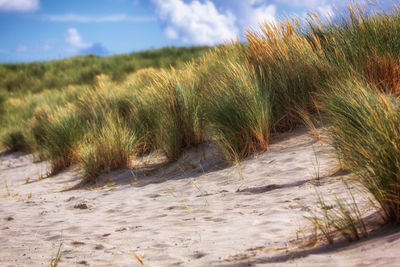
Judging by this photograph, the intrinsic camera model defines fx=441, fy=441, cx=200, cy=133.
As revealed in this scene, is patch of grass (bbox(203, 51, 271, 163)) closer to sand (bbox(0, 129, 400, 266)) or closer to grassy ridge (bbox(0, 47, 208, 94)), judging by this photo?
sand (bbox(0, 129, 400, 266))

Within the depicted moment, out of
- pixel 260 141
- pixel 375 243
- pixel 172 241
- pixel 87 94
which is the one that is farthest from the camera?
pixel 87 94

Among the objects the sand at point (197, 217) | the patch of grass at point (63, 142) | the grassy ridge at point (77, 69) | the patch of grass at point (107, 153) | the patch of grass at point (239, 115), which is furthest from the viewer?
the grassy ridge at point (77, 69)

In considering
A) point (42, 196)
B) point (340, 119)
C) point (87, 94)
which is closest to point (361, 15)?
point (340, 119)

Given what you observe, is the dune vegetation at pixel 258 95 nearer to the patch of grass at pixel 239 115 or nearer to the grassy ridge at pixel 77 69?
the patch of grass at pixel 239 115

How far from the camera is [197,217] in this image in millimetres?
3320

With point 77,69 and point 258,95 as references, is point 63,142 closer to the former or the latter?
point 258,95

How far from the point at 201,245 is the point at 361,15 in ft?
13.7

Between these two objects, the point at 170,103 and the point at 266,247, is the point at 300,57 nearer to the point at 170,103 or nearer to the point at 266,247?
the point at 170,103

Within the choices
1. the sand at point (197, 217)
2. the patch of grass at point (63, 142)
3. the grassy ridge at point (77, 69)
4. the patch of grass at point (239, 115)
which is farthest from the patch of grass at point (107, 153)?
the grassy ridge at point (77, 69)

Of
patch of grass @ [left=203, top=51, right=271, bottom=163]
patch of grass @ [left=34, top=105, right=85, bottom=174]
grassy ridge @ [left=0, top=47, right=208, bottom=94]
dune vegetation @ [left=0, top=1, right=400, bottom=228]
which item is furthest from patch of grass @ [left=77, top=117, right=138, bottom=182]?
grassy ridge @ [left=0, top=47, right=208, bottom=94]

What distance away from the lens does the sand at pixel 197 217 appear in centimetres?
226

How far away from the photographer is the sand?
2.26m

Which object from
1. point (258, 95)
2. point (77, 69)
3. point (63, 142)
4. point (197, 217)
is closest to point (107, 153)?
point (63, 142)

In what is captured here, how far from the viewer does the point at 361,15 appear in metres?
5.58
